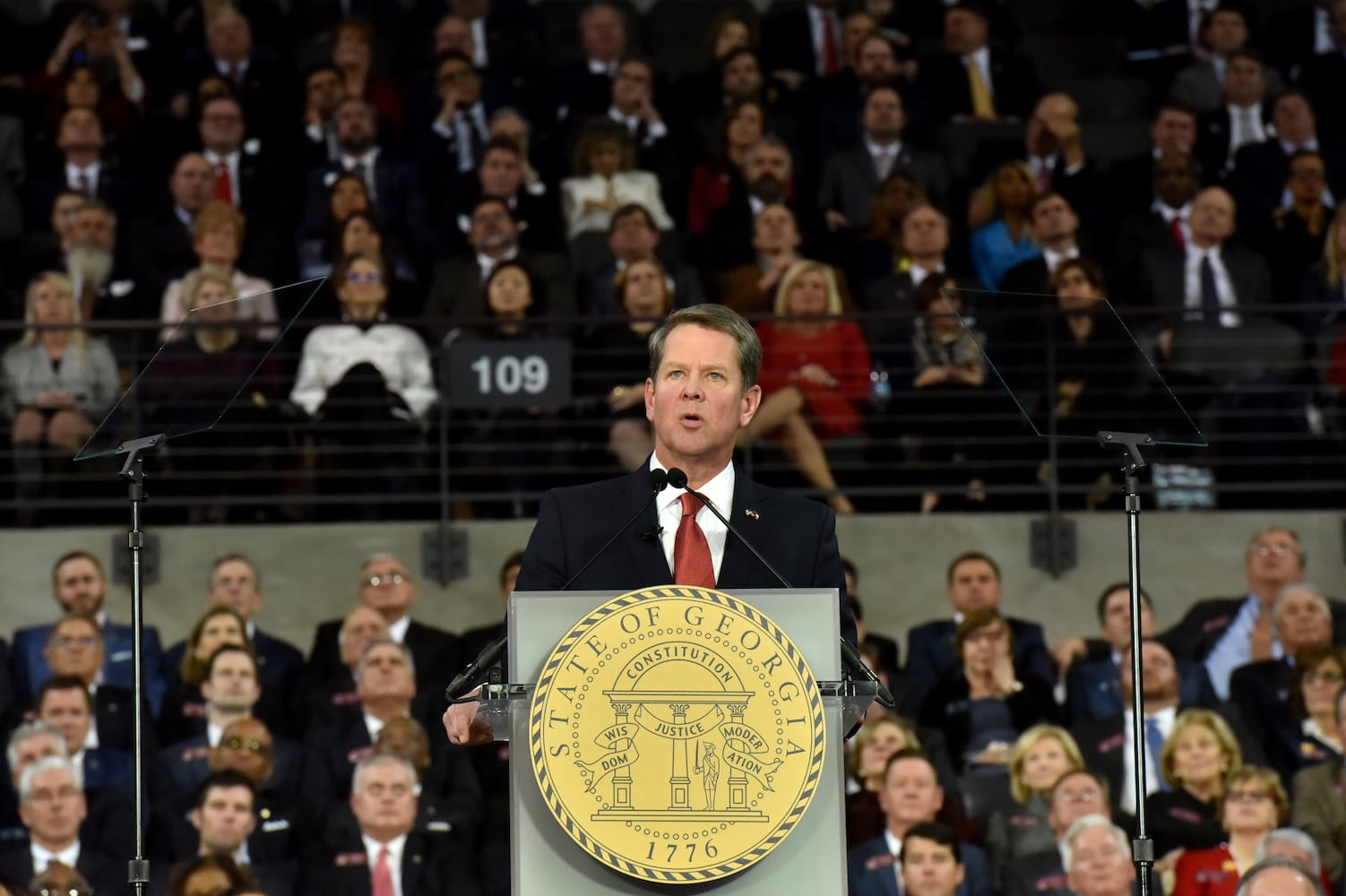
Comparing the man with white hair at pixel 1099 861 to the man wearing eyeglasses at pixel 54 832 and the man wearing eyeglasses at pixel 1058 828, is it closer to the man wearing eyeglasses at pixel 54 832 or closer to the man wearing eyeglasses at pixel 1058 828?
the man wearing eyeglasses at pixel 1058 828

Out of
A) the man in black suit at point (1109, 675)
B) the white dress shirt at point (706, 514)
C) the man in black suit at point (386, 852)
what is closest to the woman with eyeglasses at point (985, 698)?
the man in black suit at point (1109, 675)

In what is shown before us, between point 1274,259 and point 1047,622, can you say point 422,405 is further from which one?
point 1274,259

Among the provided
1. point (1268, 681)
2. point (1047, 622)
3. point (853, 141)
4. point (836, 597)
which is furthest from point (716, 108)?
point (836, 597)

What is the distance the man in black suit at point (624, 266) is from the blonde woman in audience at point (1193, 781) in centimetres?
268

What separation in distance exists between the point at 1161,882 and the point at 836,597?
4131 millimetres

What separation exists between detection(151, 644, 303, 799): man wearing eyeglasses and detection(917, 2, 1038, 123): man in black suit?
179 inches

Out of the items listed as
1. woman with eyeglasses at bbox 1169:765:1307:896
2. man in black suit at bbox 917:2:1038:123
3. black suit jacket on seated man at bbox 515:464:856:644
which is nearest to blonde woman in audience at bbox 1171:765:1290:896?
woman with eyeglasses at bbox 1169:765:1307:896

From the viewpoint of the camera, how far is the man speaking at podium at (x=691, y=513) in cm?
305

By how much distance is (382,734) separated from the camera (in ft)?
23.3

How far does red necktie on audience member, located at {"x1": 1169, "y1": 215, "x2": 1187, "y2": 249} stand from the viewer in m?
9.03

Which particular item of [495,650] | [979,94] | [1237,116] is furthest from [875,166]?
[495,650]

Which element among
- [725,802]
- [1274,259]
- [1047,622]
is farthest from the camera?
[1274,259]

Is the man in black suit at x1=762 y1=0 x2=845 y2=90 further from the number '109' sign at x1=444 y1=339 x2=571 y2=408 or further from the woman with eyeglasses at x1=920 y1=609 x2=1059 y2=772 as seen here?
the woman with eyeglasses at x1=920 y1=609 x2=1059 y2=772

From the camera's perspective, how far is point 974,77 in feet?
33.7
